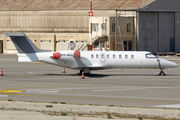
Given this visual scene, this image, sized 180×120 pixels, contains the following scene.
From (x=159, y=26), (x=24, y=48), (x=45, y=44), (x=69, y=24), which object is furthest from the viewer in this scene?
(x=69, y=24)

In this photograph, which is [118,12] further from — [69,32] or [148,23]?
[69,32]

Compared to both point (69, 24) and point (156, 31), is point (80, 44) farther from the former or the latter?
point (156, 31)

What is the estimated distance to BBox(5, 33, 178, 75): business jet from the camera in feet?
101

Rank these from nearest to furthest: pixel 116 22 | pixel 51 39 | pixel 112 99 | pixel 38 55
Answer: pixel 112 99
pixel 38 55
pixel 116 22
pixel 51 39

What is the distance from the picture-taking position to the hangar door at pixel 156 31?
241 ft

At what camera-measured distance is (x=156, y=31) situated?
7406cm

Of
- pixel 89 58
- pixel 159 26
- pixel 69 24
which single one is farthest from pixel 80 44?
pixel 89 58

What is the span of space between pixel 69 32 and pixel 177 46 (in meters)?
31.4

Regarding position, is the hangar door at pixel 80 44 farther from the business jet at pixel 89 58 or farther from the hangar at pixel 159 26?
the business jet at pixel 89 58

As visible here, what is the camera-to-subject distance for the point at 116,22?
235 feet

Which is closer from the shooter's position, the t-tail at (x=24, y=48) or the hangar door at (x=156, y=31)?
the t-tail at (x=24, y=48)

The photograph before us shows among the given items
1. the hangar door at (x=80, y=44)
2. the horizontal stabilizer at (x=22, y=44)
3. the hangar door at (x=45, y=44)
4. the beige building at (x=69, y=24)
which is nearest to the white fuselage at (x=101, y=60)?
the horizontal stabilizer at (x=22, y=44)

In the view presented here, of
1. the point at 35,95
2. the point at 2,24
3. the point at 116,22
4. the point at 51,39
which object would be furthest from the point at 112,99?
the point at 2,24

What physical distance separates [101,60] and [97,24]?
43695mm
